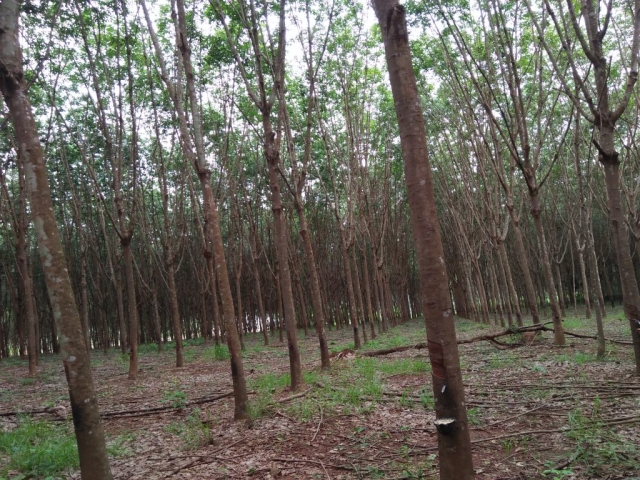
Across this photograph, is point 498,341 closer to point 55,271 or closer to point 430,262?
point 430,262

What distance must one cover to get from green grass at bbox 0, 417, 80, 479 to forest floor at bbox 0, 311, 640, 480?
0.02 m

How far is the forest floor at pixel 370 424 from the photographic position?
3.58 metres

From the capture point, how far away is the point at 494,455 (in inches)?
143

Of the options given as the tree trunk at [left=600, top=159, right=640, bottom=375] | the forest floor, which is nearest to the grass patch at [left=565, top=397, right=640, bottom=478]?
the forest floor

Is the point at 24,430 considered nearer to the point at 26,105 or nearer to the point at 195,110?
the point at 26,105

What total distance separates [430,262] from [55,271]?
263 cm

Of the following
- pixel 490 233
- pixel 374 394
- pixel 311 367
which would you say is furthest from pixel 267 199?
pixel 374 394

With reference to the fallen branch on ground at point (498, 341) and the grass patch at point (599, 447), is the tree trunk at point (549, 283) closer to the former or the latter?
the fallen branch on ground at point (498, 341)

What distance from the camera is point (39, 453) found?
14.3ft

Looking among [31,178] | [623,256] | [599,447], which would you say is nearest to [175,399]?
[31,178]

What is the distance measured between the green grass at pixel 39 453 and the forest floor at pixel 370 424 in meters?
0.02

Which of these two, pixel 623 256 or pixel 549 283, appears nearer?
pixel 623 256

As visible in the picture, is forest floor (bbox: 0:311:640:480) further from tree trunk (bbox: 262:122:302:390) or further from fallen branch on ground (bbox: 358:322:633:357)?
fallen branch on ground (bbox: 358:322:633:357)

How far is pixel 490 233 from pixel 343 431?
410 inches
